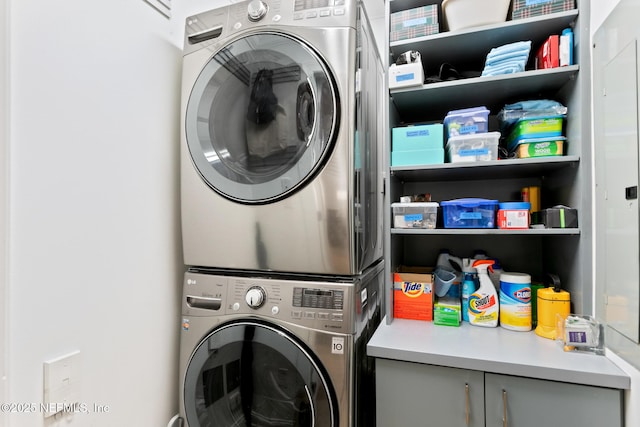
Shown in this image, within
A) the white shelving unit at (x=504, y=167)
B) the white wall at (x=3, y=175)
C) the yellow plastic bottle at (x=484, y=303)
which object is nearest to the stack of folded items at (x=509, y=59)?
the white shelving unit at (x=504, y=167)

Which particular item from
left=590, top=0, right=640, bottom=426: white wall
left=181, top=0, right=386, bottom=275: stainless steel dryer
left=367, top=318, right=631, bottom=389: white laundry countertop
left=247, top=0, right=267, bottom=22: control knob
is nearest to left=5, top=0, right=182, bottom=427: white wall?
left=181, top=0, right=386, bottom=275: stainless steel dryer

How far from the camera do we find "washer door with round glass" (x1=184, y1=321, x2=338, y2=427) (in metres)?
1.08

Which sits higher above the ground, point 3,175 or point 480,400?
point 3,175

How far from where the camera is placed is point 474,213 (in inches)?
49.5

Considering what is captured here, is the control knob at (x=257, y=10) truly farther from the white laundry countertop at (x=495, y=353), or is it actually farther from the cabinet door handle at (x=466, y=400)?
the cabinet door handle at (x=466, y=400)

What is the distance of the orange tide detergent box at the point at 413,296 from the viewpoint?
4.52ft

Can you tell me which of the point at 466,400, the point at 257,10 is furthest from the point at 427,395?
the point at 257,10

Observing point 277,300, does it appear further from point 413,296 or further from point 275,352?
point 413,296

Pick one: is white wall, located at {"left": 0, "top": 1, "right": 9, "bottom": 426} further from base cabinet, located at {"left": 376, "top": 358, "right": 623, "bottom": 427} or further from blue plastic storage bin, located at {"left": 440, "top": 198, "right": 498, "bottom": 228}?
blue plastic storage bin, located at {"left": 440, "top": 198, "right": 498, "bottom": 228}

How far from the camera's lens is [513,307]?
1262mm

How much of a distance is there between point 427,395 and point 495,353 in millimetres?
259

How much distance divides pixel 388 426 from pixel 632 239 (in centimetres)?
92

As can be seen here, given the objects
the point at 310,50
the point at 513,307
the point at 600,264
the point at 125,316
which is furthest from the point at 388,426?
the point at 310,50

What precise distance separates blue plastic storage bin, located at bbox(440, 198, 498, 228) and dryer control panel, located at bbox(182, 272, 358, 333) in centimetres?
51
